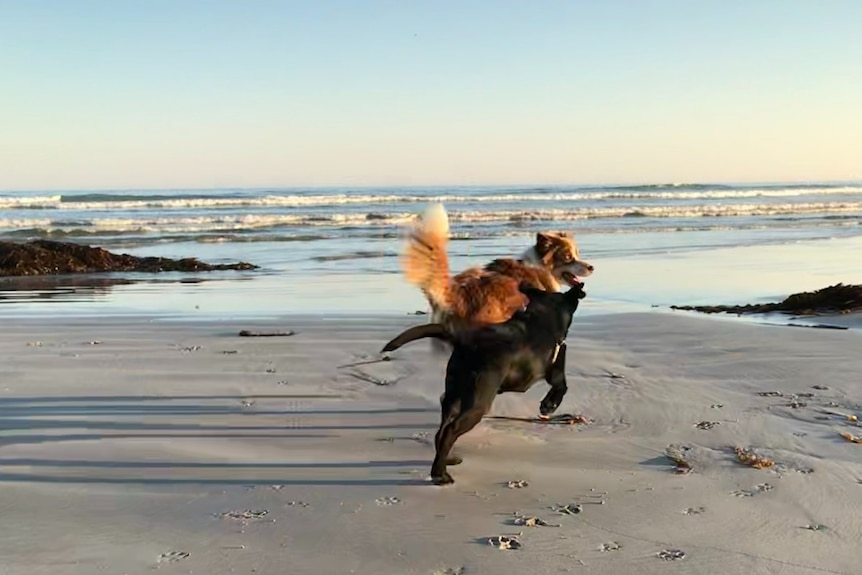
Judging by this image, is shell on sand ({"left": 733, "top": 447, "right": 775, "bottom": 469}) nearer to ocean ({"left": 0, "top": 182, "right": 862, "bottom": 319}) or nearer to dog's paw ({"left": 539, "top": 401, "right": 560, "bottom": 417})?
dog's paw ({"left": 539, "top": 401, "right": 560, "bottom": 417})

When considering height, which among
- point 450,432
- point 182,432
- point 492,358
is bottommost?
point 182,432

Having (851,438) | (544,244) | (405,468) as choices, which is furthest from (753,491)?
(544,244)

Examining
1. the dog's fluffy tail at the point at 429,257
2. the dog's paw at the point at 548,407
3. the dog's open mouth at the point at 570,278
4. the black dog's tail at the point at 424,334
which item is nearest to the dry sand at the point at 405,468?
the dog's paw at the point at 548,407

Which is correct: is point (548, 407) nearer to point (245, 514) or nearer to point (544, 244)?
point (544, 244)

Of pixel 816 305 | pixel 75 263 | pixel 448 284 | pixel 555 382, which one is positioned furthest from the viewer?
pixel 75 263

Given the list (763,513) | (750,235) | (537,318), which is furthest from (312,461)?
(750,235)

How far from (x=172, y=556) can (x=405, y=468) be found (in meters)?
1.18

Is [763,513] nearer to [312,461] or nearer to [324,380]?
[312,461]

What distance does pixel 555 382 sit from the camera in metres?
4.04

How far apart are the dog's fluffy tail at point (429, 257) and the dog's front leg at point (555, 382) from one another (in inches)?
29.3

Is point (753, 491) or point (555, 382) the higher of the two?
point (555, 382)

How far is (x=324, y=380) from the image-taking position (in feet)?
17.6

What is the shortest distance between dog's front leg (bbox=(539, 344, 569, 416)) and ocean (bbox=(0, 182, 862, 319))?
1.05 m

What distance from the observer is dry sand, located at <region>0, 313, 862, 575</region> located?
2.73m
